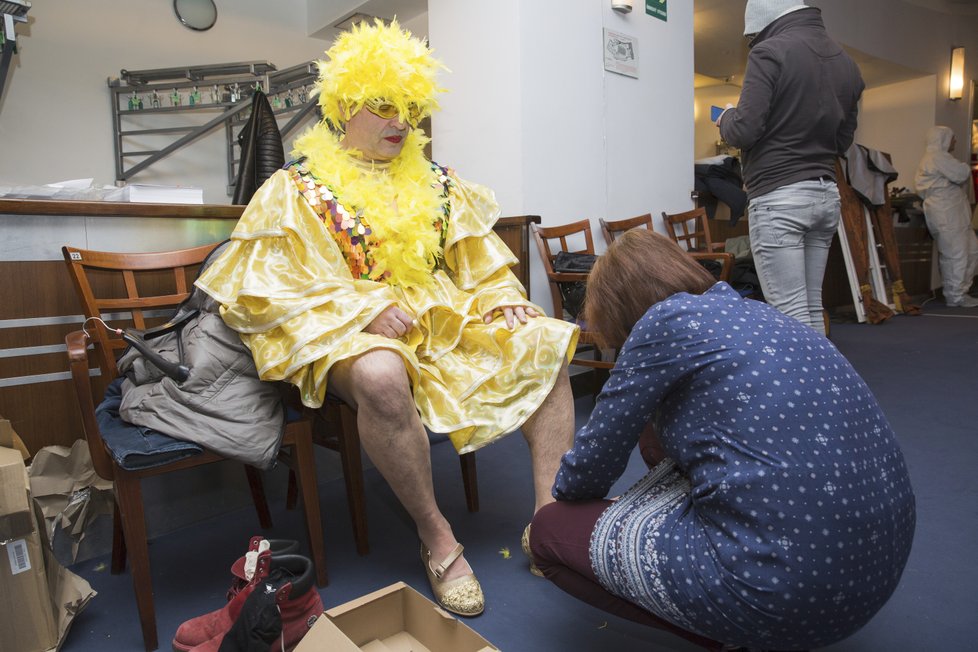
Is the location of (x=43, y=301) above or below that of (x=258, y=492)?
above

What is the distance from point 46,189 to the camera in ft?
6.48

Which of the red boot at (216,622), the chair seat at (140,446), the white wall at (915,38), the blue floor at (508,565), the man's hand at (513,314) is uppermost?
Result: the white wall at (915,38)

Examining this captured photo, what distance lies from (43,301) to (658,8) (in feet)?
10.8

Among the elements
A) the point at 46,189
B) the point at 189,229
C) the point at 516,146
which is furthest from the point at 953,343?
the point at 46,189

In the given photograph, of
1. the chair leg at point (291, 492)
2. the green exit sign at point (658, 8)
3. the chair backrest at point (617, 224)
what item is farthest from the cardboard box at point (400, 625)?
the green exit sign at point (658, 8)

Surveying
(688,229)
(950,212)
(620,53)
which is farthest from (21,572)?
(950,212)

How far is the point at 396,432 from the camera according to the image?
1461mm

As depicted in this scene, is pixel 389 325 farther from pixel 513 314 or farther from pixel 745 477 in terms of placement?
pixel 745 477

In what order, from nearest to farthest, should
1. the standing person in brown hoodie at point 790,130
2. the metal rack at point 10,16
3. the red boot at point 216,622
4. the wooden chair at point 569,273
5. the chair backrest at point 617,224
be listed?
the red boot at point 216,622 → the standing person in brown hoodie at point 790,130 → the metal rack at point 10,16 → the wooden chair at point 569,273 → the chair backrest at point 617,224

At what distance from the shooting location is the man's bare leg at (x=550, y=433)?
1.60 m

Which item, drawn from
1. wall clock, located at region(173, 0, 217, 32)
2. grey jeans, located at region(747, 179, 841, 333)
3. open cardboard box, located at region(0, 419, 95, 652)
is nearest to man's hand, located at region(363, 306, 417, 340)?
open cardboard box, located at region(0, 419, 95, 652)

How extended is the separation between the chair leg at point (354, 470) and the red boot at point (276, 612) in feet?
1.38

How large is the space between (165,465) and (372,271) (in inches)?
26.8

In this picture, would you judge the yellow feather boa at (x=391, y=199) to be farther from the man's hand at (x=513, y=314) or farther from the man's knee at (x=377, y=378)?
the man's knee at (x=377, y=378)
